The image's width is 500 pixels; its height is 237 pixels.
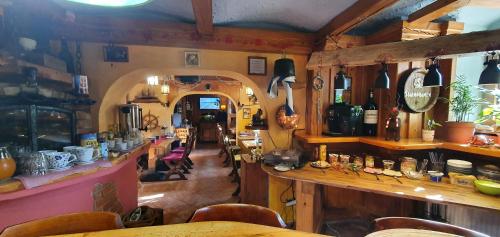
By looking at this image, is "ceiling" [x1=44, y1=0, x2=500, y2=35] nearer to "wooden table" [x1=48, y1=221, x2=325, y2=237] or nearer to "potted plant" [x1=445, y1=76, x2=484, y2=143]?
"potted plant" [x1=445, y1=76, x2=484, y2=143]

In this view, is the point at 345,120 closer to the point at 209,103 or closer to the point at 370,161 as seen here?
the point at 370,161

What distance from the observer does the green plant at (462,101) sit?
1.90m

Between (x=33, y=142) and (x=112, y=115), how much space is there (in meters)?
0.97

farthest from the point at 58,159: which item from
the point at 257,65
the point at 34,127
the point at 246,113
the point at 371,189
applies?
the point at 246,113

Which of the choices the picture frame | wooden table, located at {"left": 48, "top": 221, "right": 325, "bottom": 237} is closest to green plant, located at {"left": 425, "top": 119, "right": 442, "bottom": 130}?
wooden table, located at {"left": 48, "top": 221, "right": 325, "bottom": 237}

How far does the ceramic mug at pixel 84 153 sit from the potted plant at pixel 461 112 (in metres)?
2.95

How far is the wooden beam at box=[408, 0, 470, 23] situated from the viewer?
155cm

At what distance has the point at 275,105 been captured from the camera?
2.42 metres

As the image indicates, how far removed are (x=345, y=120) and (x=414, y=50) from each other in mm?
811

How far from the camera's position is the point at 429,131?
199cm

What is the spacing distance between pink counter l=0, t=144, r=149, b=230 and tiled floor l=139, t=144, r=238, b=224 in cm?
65

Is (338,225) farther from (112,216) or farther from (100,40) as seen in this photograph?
(100,40)

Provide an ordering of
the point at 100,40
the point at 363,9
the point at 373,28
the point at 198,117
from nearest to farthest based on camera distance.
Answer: the point at 363,9 → the point at 100,40 → the point at 373,28 → the point at 198,117

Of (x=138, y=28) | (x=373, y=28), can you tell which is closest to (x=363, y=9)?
(x=373, y=28)
